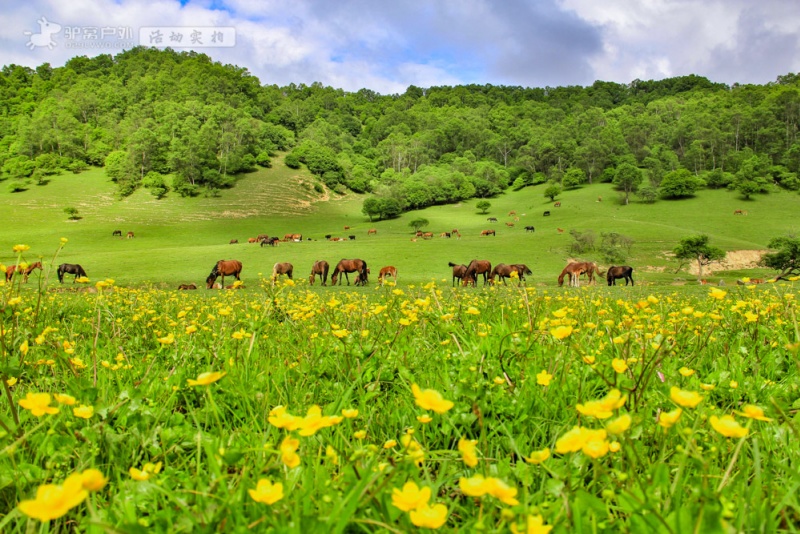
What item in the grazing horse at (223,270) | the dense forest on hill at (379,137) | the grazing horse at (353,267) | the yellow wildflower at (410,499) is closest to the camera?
the yellow wildflower at (410,499)

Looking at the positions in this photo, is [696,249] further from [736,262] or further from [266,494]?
[266,494]

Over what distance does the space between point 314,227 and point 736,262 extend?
59.4m

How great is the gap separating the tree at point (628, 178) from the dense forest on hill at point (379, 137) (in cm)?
28

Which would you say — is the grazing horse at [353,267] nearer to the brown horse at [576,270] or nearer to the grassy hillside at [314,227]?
the grassy hillside at [314,227]

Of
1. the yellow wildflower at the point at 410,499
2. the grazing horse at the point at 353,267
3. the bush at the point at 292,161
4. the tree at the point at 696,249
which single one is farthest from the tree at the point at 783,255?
the bush at the point at 292,161

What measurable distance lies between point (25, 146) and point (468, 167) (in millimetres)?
107897

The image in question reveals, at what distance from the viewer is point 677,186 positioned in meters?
80.6

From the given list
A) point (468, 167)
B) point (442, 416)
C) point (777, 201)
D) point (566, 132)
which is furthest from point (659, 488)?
point (566, 132)

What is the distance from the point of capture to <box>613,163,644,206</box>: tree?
83.6 meters

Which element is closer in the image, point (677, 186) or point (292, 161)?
point (677, 186)

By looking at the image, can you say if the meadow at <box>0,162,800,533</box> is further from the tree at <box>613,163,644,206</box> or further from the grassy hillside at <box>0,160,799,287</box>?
the tree at <box>613,163,644,206</box>

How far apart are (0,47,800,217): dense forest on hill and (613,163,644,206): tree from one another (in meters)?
0.28

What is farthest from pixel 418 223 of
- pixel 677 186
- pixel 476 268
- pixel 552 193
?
pixel 677 186

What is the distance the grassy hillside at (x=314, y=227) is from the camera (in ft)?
132
